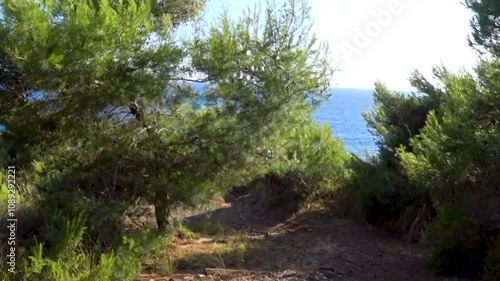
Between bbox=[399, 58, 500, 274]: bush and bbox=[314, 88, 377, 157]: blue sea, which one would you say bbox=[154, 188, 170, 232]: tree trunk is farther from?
bbox=[399, 58, 500, 274]: bush

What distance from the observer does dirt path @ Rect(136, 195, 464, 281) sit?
715 centimetres

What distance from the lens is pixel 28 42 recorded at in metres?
6.08

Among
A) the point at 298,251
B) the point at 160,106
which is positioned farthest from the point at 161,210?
the point at 298,251

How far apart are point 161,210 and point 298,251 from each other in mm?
2271

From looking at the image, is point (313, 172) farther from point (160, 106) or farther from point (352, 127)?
point (352, 127)

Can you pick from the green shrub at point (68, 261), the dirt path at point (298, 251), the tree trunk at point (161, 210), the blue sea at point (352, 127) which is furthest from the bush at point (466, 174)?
the green shrub at point (68, 261)

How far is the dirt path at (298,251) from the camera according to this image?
7.15m

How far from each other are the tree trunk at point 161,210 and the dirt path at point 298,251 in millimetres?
459

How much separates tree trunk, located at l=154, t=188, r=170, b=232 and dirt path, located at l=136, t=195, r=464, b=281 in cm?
46

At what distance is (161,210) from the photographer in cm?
771

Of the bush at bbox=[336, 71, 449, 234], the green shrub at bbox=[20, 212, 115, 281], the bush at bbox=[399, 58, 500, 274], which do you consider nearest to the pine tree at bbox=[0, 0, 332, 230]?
the green shrub at bbox=[20, 212, 115, 281]

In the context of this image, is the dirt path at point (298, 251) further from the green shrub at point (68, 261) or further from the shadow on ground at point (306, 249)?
the green shrub at point (68, 261)

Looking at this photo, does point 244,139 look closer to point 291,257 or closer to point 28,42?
point 291,257

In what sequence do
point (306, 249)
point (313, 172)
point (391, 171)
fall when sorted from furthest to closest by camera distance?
point (313, 172), point (391, 171), point (306, 249)
